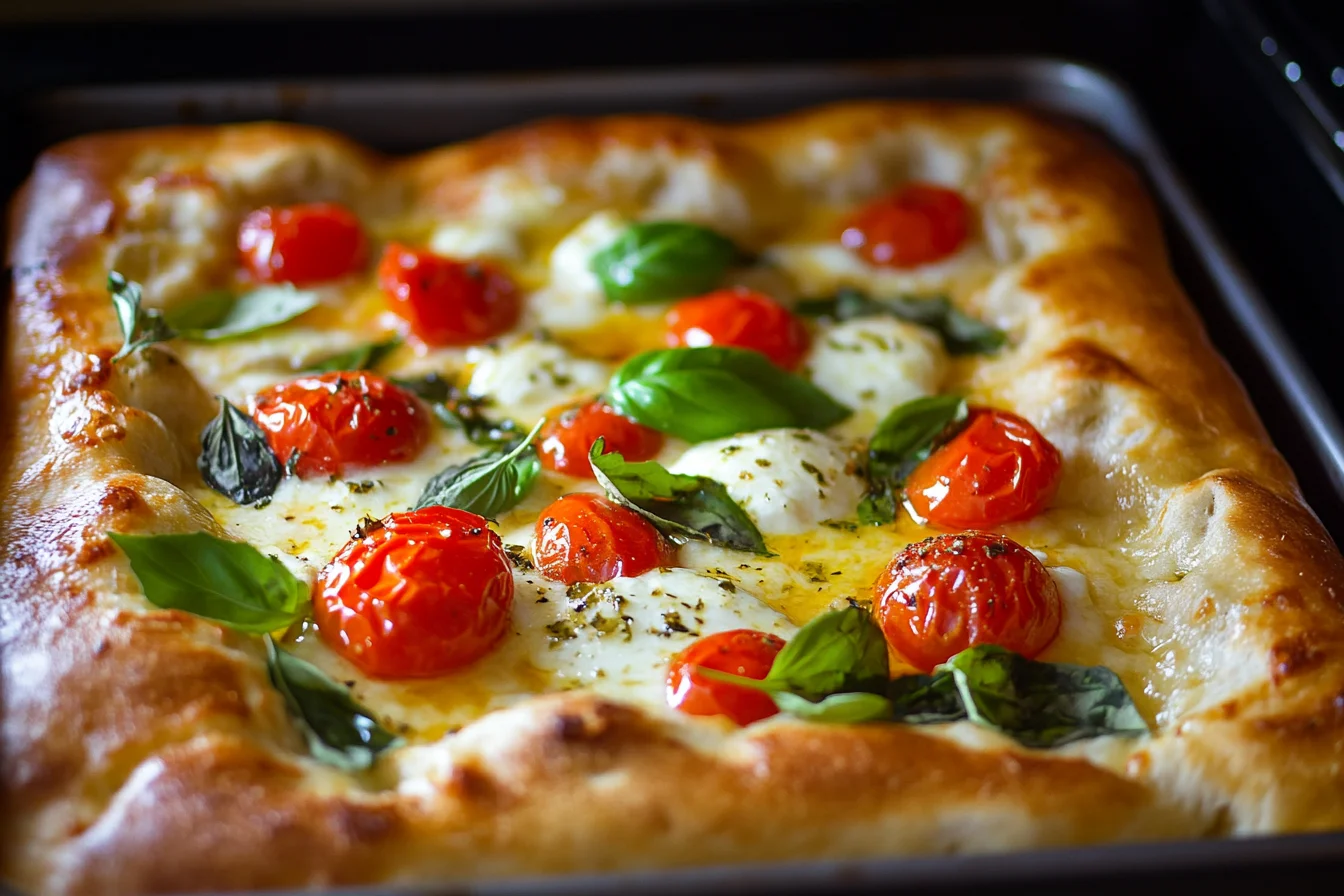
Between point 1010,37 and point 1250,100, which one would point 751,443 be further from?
point 1010,37

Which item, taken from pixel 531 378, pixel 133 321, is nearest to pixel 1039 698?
pixel 531 378

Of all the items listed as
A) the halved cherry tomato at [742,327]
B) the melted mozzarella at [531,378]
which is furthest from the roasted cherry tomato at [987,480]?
the melted mozzarella at [531,378]

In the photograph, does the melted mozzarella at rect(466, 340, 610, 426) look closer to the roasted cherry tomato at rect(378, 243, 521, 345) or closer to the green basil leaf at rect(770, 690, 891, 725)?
the roasted cherry tomato at rect(378, 243, 521, 345)

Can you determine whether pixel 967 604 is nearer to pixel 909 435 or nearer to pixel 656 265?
pixel 909 435

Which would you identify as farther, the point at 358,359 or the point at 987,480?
the point at 358,359

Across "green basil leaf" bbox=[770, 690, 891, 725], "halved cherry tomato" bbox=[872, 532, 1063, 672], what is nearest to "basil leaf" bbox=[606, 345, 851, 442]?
"halved cherry tomato" bbox=[872, 532, 1063, 672]

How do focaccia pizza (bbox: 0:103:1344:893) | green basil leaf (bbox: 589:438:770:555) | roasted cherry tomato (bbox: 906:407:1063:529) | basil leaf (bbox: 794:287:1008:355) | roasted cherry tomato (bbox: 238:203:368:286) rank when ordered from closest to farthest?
focaccia pizza (bbox: 0:103:1344:893) < green basil leaf (bbox: 589:438:770:555) < roasted cherry tomato (bbox: 906:407:1063:529) < basil leaf (bbox: 794:287:1008:355) < roasted cherry tomato (bbox: 238:203:368:286)

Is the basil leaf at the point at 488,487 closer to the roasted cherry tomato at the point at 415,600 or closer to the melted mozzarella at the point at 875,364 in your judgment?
the roasted cherry tomato at the point at 415,600

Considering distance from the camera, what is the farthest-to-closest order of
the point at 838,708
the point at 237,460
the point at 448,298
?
the point at 448,298 → the point at 237,460 → the point at 838,708
